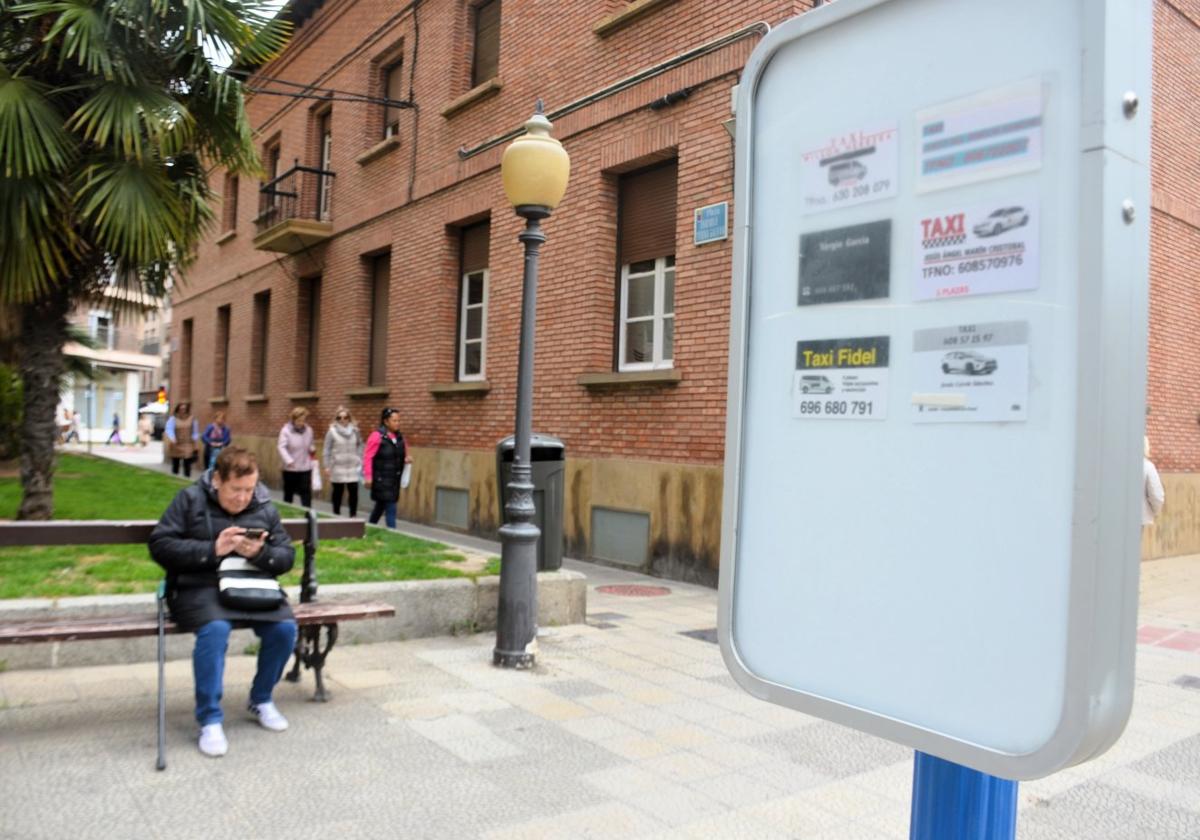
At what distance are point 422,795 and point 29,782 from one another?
150 cm

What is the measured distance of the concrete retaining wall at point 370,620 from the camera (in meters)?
5.27

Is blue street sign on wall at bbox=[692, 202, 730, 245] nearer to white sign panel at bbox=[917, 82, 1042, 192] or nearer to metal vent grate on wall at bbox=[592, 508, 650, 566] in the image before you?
metal vent grate on wall at bbox=[592, 508, 650, 566]

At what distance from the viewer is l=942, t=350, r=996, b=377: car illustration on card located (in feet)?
4.40

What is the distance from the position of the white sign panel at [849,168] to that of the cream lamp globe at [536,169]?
4.52 meters

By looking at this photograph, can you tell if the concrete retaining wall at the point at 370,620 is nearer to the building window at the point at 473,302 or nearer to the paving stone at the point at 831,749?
the paving stone at the point at 831,749

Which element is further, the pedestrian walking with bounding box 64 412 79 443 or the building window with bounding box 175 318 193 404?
the pedestrian walking with bounding box 64 412 79 443

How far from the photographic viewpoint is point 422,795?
3781 millimetres

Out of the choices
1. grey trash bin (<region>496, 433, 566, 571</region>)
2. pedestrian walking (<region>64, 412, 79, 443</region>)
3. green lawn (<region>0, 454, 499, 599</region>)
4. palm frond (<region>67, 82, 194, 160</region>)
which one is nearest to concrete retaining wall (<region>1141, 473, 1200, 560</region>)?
grey trash bin (<region>496, 433, 566, 571</region>)

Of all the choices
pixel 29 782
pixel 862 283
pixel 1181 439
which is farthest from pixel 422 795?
pixel 1181 439

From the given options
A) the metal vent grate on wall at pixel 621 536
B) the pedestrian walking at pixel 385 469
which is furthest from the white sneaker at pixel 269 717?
the pedestrian walking at pixel 385 469

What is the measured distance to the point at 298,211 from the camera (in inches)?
717

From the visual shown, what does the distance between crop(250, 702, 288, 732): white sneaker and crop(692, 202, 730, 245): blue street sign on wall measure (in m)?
6.08

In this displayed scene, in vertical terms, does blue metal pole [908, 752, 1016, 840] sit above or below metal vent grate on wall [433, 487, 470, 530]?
above

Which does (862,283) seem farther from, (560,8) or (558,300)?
(560,8)
